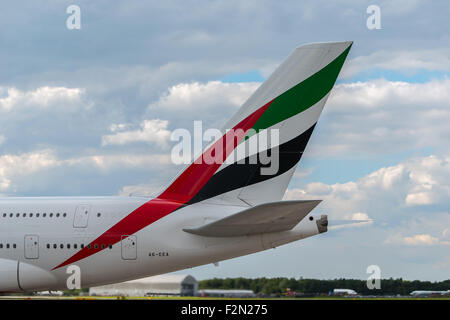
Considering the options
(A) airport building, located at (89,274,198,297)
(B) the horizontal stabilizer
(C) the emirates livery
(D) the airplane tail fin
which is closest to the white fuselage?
(C) the emirates livery

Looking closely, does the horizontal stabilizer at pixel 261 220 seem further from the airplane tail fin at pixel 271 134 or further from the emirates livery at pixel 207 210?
the airplane tail fin at pixel 271 134

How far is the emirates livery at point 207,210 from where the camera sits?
19.2 m

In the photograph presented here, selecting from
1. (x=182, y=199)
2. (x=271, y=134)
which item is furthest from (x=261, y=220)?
(x=182, y=199)

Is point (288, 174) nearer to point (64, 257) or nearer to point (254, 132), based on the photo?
point (254, 132)

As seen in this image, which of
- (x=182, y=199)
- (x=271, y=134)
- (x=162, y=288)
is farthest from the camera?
(x=162, y=288)

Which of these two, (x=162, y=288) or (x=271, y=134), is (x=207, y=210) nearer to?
(x=271, y=134)

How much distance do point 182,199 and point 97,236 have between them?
2.94 metres

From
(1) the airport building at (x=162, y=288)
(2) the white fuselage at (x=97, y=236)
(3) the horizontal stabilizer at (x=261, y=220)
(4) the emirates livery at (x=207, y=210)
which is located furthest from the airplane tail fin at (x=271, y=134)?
(1) the airport building at (x=162, y=288)

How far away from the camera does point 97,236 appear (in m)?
19.7

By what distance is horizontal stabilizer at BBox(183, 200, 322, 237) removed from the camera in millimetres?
16109

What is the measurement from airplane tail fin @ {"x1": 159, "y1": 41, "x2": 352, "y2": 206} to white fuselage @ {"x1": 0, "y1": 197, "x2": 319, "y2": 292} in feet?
2.21

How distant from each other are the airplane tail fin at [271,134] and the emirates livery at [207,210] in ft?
0.10
